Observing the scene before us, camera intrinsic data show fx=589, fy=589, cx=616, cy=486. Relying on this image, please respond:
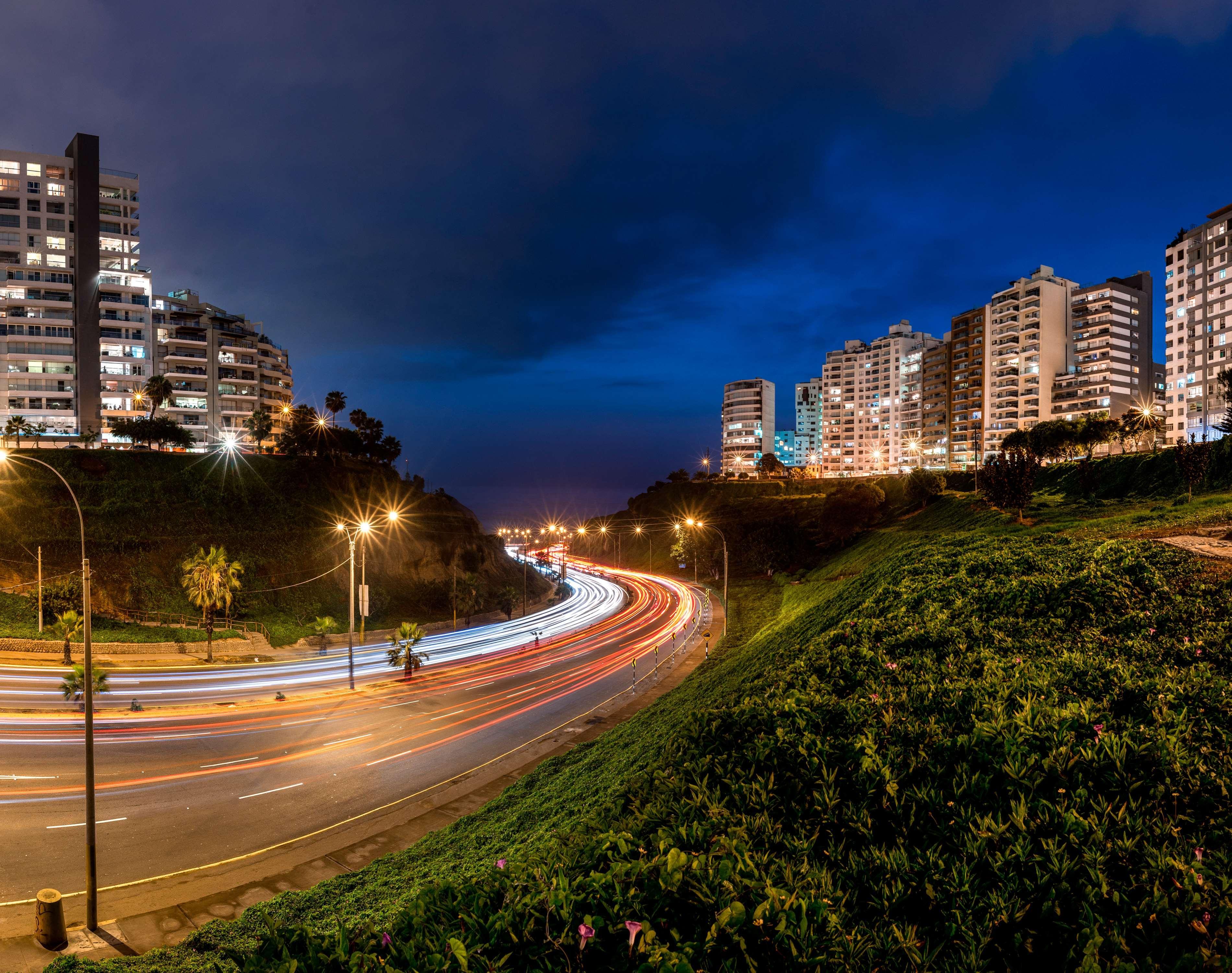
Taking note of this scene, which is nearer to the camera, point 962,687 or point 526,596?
point 962,687

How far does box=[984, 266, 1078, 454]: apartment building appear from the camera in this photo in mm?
112875

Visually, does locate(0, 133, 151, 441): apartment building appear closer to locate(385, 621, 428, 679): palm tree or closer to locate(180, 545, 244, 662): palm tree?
locate(180, 545, 244, 662): palm tree

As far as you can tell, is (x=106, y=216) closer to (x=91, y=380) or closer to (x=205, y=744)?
(x=91, y=380)

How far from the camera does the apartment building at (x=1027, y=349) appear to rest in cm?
11288

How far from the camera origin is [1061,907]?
465 cm

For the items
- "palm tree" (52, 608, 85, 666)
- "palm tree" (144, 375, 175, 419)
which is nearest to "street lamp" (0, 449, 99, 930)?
"palm tree" (52, 608, 85, 666)

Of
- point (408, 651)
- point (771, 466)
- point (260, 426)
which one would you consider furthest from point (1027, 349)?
point (260, 426)

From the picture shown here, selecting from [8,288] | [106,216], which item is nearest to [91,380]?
[8,288]

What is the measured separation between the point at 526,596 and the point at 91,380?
67528mm

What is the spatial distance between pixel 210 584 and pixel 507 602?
26.7 m

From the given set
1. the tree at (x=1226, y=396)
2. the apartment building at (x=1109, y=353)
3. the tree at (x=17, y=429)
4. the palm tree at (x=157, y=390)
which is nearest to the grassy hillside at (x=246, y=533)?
the tree at (x=17, y=429)

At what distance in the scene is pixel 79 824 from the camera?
16.8 metres

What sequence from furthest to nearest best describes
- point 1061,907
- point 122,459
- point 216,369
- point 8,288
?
1. point 216,369
2. point 8,288
3. point 122,459
4. point 1061,907

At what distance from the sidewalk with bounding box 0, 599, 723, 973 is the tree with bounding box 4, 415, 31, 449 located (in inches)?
2615
